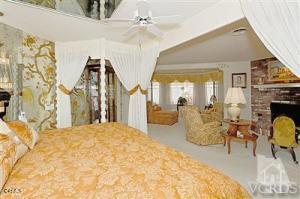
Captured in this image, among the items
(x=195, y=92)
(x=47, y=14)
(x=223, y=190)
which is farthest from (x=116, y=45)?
(x=195, y=92)

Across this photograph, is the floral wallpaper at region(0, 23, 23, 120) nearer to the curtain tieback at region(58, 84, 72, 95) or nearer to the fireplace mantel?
the curtain tieback at region(58, 84, 72, 95)

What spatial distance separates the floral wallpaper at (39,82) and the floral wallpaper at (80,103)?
47cm

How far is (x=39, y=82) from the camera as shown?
4.52 meters

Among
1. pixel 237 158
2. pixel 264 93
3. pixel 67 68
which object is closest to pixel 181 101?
pixel 264 93

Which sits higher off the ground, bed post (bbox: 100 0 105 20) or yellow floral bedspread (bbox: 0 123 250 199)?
bed post (bbox: 100 0 105 20)

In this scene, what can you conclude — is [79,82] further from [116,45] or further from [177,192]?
[177,192]

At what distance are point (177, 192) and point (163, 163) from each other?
41 cm

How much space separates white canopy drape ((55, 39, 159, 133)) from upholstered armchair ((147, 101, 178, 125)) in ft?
13.6

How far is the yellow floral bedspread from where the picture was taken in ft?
4.24

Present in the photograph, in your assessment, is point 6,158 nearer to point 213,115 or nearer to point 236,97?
point 236,97

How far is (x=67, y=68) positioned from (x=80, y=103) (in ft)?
3.09

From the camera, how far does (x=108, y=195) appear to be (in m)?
1.24

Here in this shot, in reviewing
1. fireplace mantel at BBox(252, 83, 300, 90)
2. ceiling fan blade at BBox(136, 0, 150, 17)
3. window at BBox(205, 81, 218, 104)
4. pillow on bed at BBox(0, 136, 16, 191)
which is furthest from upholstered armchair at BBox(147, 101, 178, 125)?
pillow on bed at BBox(0, 136, 16, 191)

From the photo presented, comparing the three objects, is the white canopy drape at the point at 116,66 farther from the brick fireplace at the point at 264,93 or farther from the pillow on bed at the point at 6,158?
the brick fireplace at the point at 264,93
